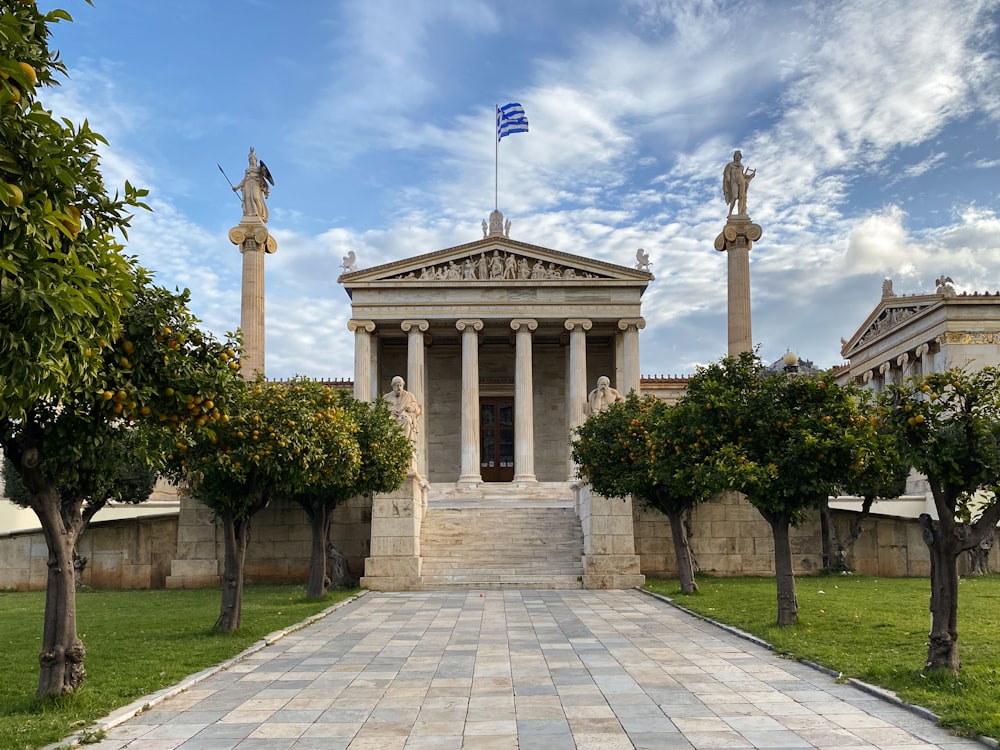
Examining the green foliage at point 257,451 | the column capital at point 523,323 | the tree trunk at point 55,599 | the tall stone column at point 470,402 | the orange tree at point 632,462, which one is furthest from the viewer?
the column capital at point 523,323

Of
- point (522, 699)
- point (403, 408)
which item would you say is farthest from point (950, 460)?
point (403, 408)

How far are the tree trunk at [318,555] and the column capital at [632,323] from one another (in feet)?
83.9

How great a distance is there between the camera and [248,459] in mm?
15273

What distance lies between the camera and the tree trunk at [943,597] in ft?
33.2

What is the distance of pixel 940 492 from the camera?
35.5 feet

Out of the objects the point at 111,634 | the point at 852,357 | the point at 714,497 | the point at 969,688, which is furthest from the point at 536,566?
the point at 852,357

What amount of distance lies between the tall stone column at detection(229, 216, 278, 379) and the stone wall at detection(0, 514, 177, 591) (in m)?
14.9


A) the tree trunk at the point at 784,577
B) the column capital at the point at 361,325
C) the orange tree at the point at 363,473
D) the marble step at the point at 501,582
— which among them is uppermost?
the column capital at the point at 361,325

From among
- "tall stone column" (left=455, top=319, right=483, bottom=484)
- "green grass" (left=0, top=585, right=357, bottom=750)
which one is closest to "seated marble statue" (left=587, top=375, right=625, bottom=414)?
"green grass" (left=0, top=585, right=357, bottom=750)

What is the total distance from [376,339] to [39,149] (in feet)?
136

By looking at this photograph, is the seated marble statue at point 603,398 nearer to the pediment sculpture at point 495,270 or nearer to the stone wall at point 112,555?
the stone wall at point 112,555

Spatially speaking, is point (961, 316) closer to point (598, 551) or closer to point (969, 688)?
point (598, 551)

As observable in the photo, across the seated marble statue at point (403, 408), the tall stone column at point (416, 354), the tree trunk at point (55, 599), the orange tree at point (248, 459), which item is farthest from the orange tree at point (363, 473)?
the tall stone column at point (416, 354)

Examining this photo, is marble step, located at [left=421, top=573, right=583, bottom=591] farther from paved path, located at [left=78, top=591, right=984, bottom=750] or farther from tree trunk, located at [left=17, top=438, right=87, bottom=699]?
tree trunk, located at [left=17, top=438, right=87, bottom=699]
